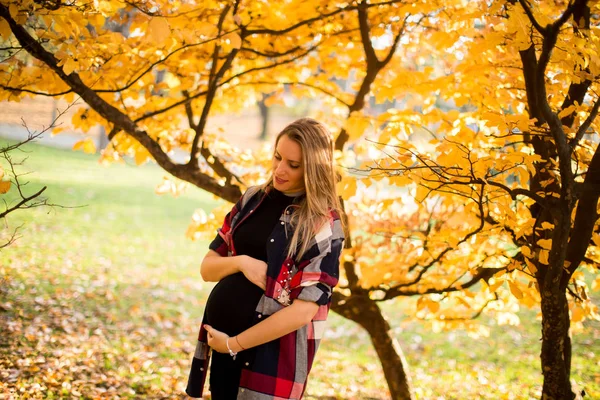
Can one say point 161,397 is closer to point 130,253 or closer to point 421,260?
point 421,260

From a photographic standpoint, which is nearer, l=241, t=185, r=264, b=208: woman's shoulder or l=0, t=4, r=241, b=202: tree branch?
l=241, t=185, r=264, b=208: woman's shoulder

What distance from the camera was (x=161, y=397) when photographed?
154 inches

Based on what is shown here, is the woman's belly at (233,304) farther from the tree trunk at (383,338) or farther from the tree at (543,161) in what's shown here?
the tree trunk at (383,338)

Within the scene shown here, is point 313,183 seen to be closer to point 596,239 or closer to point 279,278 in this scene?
point 279,278

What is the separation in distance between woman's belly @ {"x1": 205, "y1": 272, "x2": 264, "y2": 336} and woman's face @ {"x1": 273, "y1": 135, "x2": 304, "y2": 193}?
0.40m

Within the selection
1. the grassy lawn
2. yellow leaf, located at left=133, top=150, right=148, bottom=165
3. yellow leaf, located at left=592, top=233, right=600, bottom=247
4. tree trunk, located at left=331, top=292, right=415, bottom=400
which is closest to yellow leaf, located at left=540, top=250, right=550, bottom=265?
yellow leaf, located at left=592, top=233, right=600, bottom=247

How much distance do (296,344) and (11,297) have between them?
15.4 ft

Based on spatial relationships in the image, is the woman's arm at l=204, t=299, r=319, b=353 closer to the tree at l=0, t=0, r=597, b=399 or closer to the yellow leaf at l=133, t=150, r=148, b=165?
the tree at l=0, t=0, r=597, b=399

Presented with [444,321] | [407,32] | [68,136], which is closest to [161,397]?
[444,321]

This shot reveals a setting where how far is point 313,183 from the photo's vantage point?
2004 millimetres

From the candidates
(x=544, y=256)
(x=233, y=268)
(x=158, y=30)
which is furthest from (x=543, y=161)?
(x=158, y=30)

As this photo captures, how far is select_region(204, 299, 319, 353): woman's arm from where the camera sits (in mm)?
1868

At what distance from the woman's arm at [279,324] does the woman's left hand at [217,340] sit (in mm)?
64

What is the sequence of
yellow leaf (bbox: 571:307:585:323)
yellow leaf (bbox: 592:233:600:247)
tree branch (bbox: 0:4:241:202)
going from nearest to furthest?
yellow leaf (bbox: 592:233:600:247), tree branch (bbox: 0:4:241:202), yellow leaf (bbox: 571:307:585:323)
